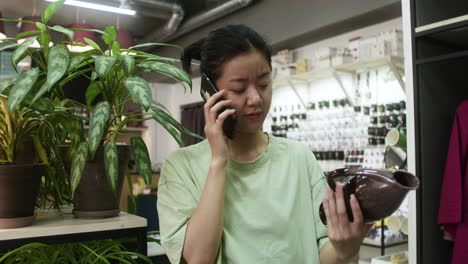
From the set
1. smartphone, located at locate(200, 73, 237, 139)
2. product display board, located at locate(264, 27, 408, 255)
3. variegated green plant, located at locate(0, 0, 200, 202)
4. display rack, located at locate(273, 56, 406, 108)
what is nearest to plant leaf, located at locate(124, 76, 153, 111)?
variegated green plant, located at locate(0, 0, 200, 202)

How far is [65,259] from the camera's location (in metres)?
1.13

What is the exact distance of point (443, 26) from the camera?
6.23ft

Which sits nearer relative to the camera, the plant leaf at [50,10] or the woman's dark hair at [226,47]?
the woman's dark hair at [226,47]

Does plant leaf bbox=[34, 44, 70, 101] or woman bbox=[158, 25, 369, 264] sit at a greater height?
plant leaf bbox=[34, 44, 70, 101]

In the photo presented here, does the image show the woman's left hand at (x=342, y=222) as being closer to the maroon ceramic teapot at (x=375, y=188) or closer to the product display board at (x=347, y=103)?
the maroon ceramic teapot at (x=375, y=188)

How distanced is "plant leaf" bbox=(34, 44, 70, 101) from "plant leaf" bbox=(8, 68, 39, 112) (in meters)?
0.03

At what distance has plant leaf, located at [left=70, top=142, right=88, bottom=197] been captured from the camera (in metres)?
0.99

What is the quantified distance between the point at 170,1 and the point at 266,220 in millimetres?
5310

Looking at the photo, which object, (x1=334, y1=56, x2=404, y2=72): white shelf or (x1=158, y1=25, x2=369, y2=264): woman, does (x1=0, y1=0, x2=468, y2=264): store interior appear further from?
(x1=158, y1=25, x2=369, y2=264): woman

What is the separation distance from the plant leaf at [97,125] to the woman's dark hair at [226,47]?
255mm

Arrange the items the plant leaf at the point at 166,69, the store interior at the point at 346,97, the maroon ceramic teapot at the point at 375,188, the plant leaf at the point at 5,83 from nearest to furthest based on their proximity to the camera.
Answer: the maroon ceramic teapot at the point at 375,188, the plant leaf at the point at 5,83, the plant leaf at the point at 166,69, the store interior at the point at 346,97

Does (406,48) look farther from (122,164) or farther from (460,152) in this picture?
(122,164)

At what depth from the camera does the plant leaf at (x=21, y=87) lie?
2.78 feet

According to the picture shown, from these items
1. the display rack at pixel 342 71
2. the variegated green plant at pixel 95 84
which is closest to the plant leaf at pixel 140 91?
the variegated green plant at pixel 95 84
